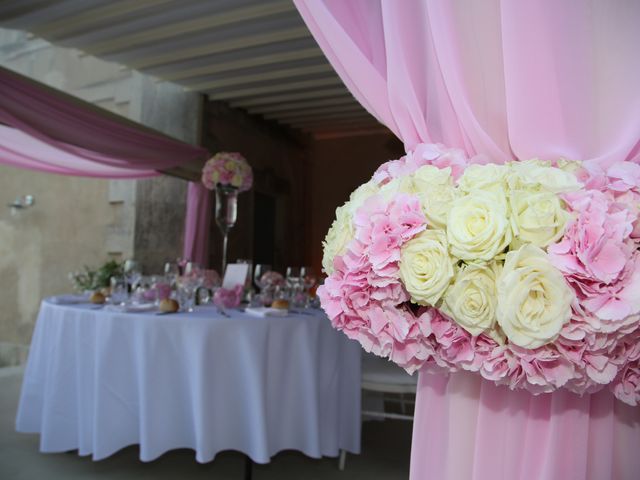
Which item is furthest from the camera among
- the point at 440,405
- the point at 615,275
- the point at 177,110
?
the point at 177,110

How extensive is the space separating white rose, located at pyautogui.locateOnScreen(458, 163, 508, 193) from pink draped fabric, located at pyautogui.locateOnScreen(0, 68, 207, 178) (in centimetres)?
335

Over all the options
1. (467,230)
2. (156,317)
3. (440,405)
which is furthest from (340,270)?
(156,317)

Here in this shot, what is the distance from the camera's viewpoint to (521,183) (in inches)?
27.5

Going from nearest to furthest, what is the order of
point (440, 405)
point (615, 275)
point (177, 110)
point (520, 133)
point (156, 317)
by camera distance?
point (615, 275), point (520, 133), point (440, 405), point (156, 317), point (177, 110)

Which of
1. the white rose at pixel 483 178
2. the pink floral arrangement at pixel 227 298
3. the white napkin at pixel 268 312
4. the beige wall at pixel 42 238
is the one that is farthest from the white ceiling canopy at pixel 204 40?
the white rose at pixel 483 178

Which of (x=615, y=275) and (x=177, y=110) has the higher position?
(x=177, y=110)

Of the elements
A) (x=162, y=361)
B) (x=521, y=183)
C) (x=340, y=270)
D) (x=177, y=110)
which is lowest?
(x=162, y=361)

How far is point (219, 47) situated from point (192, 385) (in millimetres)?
3990

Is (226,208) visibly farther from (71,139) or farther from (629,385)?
(629,385)

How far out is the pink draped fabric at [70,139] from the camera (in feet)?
11.0

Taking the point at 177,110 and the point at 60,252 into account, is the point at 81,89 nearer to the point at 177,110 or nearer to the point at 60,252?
the point at 177,110

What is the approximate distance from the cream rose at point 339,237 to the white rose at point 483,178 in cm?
18

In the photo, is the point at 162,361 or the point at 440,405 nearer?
the point at 440,405

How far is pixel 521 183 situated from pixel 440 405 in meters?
0.45
